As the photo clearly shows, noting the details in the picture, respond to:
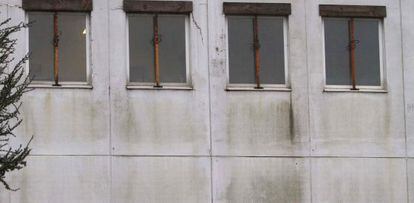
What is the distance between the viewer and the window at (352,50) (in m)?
21.9

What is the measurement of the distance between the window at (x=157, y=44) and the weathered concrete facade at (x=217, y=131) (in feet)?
0.80

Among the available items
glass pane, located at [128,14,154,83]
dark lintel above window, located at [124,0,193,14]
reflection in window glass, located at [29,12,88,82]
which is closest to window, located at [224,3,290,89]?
dark lintel above window, located at [124,0,193,14]

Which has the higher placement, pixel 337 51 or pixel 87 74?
pixel 337 51

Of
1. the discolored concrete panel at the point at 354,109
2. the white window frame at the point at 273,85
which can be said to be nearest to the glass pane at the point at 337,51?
the discolored concrete panel at the point at 354,109

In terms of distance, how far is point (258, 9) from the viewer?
21609 mm

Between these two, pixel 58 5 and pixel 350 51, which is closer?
pixel 58 5

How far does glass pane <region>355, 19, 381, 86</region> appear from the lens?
2206 cm

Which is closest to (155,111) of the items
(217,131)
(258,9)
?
(217,131)

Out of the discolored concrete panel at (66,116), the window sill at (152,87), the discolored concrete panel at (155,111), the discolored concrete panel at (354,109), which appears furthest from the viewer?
the discolored concrete panel at (354,109)

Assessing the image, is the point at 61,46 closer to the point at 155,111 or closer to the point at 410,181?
the point at 155,111

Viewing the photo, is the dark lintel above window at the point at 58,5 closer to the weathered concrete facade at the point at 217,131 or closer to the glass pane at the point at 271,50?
the weathered concrete facade at the point at 217,131

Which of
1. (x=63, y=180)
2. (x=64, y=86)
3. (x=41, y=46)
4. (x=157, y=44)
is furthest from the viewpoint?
(x=157, y=44)

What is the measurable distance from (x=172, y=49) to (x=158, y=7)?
35.2 inches

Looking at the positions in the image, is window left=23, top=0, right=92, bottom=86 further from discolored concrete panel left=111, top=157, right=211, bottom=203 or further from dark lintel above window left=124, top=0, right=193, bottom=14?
discolored concrete panel left=111, top=157, right=211, bottom=203
